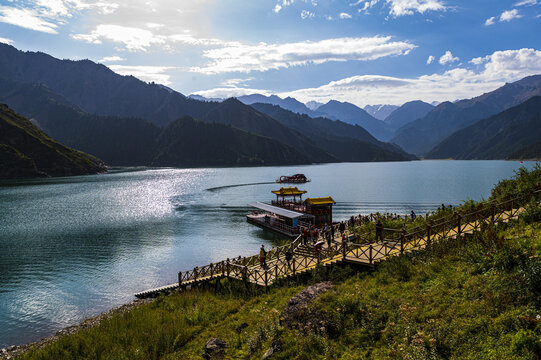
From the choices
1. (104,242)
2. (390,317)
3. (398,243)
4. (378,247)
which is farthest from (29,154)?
(390,317)

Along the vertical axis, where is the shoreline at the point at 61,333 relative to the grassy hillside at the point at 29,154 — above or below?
below

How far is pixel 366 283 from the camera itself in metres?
17.3

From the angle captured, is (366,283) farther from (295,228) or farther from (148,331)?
(295,228)

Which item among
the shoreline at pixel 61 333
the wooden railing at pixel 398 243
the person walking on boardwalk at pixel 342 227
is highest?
the wooden railing at pixel 398 243

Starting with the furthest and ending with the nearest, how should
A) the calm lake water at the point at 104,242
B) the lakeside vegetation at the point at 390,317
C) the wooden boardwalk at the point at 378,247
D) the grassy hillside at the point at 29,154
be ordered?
the grassy hillside at the point at 29,154 < the calm lake water at the point at 104,242 < the wooden boardwalk at the point at 378,247 < the lakeside vegetation at the point at 390,317

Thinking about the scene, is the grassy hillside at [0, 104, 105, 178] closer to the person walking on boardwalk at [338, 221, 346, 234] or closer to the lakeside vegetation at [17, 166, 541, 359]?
the person walking on boardwalk at [338, 221, 346, 234]

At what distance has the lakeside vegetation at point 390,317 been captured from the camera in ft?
35.2

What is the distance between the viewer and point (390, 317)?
42.5 ft

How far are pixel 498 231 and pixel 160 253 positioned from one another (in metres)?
39.2

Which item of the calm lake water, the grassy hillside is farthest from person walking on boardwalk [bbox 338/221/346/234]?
the grassy hillside

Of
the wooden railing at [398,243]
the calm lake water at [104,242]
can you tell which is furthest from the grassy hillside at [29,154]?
the wooden railing at [398,243]

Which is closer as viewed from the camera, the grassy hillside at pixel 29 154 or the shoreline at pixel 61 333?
the shoreline at pixel 61 333

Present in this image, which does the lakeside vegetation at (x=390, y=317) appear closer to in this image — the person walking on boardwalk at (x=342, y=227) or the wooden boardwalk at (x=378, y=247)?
the wooden boardwalk at (x=378, y=247)

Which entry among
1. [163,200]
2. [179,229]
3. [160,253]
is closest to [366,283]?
[160,253]
